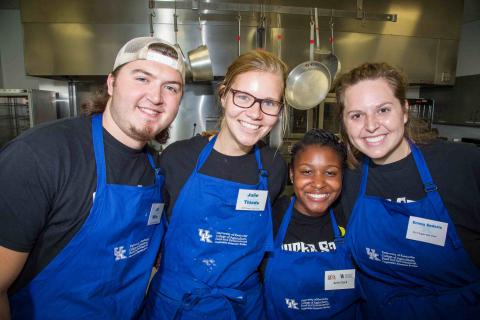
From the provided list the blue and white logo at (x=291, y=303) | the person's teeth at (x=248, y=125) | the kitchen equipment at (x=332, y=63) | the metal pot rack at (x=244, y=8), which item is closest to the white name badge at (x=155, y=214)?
the person's teeth at (x=248, y=125)

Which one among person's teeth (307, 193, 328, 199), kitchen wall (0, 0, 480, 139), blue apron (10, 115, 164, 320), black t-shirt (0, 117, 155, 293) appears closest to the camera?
black t-shirt (0, 117, 155, 293)

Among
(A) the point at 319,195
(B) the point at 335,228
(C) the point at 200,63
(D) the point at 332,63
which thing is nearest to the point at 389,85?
(A) the point at 319,195

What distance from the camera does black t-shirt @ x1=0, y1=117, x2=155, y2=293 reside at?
2.42ft

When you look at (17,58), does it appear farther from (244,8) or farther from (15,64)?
(244,8)

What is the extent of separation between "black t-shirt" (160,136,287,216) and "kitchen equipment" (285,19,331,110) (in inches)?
38.6

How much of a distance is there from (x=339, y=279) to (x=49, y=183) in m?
1.12

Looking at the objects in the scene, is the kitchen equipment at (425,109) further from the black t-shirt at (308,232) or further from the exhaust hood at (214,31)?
the black t-shirt at (308,232)

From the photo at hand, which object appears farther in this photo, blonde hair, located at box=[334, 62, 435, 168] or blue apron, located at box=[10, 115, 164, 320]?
blonde hair, located at box=[334, 62, 435, 168]

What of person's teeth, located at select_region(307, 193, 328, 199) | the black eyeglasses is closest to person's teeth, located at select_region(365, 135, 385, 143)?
person's teeth, located at select_region(307, 193, 328, 199)

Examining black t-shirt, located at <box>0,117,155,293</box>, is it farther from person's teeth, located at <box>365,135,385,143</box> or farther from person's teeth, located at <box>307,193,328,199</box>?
person's teeth, located at <box>365,135,385,143</box>

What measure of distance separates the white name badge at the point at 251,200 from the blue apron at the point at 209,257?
17 mm

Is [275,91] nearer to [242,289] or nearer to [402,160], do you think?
[402,160]

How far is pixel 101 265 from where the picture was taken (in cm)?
91

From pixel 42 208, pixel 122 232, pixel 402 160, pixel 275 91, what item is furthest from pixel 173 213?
pixel 402 160
